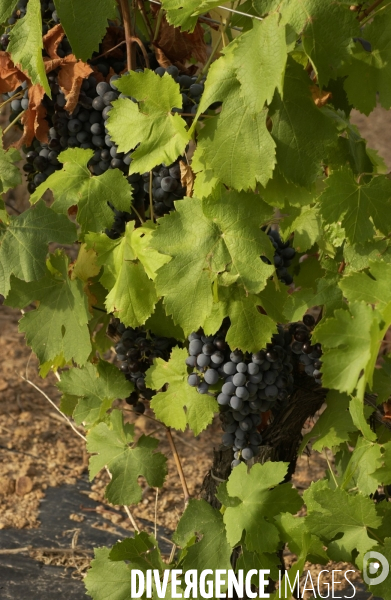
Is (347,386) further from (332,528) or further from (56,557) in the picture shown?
(56,557)

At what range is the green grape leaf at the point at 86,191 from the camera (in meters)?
1.55

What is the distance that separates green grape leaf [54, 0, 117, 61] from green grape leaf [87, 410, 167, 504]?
82cm

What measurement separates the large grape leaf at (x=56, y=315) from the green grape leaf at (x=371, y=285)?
1.82 ft

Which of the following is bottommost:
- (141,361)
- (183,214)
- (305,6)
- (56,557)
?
(56,557)

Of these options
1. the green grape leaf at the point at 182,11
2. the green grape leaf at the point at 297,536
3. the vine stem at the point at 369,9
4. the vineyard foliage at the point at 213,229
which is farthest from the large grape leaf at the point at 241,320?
the vine stem at the point at 369,9

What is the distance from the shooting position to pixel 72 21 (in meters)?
1.42

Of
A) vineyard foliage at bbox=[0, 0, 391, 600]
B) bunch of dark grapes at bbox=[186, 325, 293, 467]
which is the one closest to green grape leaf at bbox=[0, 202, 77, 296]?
vineyard foliage at bbox=[0, 0, 391, 600]

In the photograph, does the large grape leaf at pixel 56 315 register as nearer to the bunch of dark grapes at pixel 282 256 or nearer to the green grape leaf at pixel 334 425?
the bunch of dark grapes at pixel 282 256

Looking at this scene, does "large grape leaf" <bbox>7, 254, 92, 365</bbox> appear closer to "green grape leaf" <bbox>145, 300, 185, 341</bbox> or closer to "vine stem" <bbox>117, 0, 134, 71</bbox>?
"green grape leaf" <bbox>145, 300, 185, 341</bbox>

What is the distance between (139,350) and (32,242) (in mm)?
358

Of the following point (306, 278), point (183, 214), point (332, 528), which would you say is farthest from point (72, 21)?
point (332, 528)

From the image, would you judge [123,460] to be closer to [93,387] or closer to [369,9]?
[93,387]

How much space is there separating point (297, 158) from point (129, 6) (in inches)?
22.1

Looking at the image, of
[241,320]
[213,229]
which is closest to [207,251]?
[213,229]
